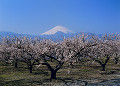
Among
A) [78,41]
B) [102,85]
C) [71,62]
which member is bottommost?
[102,85]

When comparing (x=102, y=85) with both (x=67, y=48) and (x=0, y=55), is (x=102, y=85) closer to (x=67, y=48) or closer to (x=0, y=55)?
(x=67, y=48)

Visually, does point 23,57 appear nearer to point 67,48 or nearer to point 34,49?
point 34,49

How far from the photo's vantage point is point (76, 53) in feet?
91.3

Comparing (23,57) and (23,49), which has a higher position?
(23,49)

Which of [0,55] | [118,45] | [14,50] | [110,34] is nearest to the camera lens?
[14,50]

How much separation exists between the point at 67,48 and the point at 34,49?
7.14 metres

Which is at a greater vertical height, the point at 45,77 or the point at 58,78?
the point at 58,78

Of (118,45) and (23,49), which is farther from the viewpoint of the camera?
Result: (118,45)

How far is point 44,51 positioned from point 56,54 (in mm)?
3108

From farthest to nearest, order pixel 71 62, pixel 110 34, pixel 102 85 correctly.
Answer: pixel 110 34 → pixel 71 62 → pixel 102 85

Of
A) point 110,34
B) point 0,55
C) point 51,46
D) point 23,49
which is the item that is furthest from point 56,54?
point 0,55

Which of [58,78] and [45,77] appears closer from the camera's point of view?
[58,78]

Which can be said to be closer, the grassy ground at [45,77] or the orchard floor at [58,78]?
the orchard floor at [58,78]

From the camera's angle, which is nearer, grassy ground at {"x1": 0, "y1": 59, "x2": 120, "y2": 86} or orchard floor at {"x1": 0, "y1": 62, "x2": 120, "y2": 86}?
orchard floor at {"x1": 0, "y1": 62, "x2": 120, "y2": 86}
